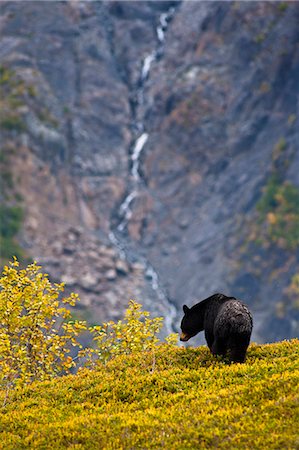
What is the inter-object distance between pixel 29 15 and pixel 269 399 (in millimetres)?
201781

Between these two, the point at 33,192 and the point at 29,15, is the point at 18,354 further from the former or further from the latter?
the point at 29,15

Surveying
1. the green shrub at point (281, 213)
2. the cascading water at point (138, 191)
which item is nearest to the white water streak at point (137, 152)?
the cascading water at point (138, 191)

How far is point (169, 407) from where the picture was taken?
53.2ft

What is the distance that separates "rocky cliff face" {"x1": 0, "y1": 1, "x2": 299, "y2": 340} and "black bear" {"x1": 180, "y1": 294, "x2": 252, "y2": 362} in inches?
3846

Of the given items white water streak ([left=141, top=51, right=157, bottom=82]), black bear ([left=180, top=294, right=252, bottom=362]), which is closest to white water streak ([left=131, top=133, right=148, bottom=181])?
white water streak ([left=141, top=51, right=157, bottom=82])

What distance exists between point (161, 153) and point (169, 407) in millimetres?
155536

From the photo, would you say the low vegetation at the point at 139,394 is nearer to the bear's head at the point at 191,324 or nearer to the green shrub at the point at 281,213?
the bear's head at the point at 191,324

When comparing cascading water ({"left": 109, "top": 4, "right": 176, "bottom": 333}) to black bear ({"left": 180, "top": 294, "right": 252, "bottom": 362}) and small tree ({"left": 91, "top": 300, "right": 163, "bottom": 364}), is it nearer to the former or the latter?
small tree ({"left": 91, "top": 300, "right": 163, "bottom": 364})

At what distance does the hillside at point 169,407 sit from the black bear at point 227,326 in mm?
531

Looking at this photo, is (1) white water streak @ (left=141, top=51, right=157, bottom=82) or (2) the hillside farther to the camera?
(1) white water streak @ (left=141, top=51, right=157, bottom=82)

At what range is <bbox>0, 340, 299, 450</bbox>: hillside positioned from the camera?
553 inches

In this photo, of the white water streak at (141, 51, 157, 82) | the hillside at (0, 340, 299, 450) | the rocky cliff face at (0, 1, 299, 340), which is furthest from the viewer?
the white water streak at (141, 51, 157, 82)

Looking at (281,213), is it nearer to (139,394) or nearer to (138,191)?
(138,191)

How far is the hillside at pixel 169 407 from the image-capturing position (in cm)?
1405
